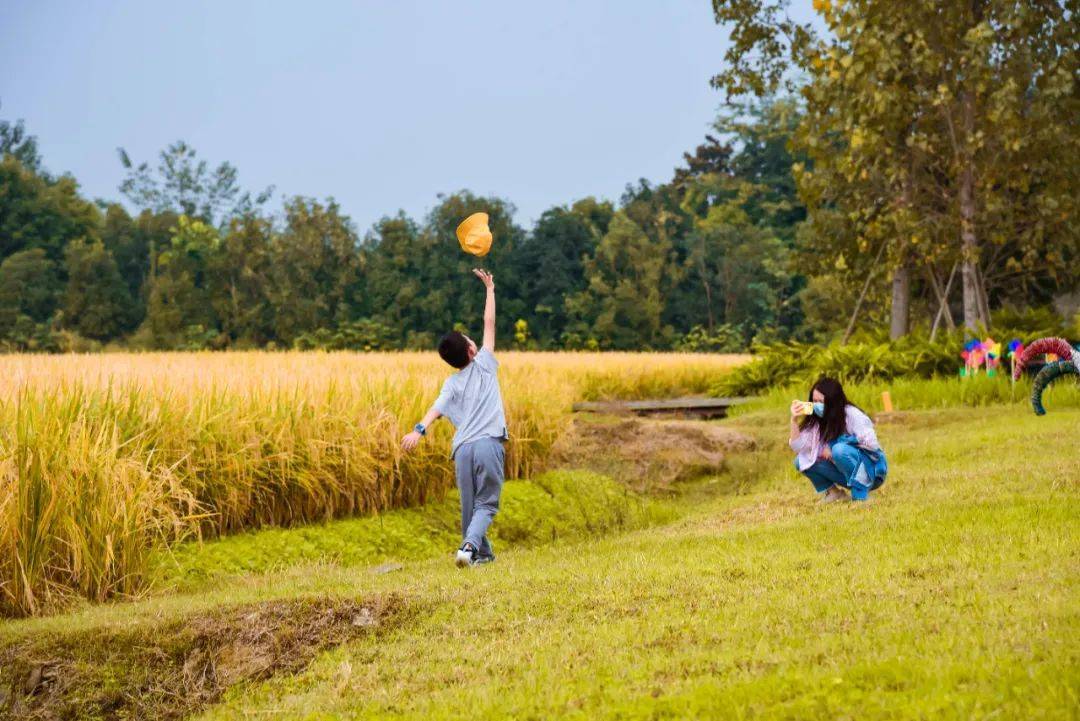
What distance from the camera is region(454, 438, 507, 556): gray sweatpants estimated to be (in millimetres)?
8234

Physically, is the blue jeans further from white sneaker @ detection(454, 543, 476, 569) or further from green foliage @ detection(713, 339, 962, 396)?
green foliage @ detection(713, 339, 962, 396)

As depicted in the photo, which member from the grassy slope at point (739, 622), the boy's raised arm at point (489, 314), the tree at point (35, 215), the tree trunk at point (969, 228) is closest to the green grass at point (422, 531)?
the grassy slope at point (739, 622)

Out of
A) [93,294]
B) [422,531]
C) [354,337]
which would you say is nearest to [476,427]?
[422,531]

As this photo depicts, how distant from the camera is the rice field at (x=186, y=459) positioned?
24.9 ft

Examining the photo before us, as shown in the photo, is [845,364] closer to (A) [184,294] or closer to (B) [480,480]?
(B) [480,480]

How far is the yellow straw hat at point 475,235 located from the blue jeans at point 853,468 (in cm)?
339

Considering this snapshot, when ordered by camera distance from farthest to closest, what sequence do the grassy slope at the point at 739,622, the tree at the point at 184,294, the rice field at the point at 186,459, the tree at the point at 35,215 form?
the tree at the point at 35,215
the tree at the point at 184,294
the rice field at the point at 186,459
the grassy slope at the point at 739,622

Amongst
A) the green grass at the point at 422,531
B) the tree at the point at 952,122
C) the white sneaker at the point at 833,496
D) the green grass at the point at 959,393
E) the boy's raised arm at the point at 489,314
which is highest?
the tree at the point at 952,122

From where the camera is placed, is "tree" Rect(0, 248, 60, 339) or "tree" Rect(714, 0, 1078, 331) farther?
"tree" Rect(0, 248, 60, 339)

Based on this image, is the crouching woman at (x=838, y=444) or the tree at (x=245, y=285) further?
the tree at (x=245, y=285)

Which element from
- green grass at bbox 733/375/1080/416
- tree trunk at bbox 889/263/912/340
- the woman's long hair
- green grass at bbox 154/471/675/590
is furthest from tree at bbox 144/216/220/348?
the woman's long hair

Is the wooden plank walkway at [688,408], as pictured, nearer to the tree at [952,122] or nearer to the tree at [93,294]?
the tree at [952,122]

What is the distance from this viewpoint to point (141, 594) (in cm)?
779

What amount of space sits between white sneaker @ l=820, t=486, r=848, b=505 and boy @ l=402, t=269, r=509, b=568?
10.0 ft
